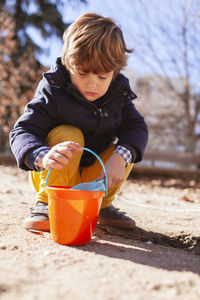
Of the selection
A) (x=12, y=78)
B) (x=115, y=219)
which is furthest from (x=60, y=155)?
(x=12, y=78)

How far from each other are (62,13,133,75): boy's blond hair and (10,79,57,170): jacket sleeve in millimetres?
225

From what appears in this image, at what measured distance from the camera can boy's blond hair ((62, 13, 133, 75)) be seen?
5.29ft

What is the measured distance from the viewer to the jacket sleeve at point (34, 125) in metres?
1.54

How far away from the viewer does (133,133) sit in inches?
74.4

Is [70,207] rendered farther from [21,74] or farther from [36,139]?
[21,74]

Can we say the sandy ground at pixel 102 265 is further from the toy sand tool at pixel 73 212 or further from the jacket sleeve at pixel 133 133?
the jacket sleeve at pixel 133 133

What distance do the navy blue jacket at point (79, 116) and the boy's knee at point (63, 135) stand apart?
0.16 feet

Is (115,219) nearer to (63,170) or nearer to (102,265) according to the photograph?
(63,170)

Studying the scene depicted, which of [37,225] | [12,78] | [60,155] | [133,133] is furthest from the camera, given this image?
[12,78]

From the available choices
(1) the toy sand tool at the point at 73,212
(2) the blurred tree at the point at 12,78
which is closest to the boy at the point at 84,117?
(1) the toy sand tool at the point at 73,212

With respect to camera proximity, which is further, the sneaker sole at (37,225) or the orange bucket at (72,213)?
the sneaker sole at (37,225)

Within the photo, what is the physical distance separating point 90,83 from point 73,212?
2.31ft

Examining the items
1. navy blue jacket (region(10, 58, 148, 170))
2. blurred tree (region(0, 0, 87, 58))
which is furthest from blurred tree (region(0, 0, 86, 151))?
navy blue jacket (region(10, 58, 148, 170))

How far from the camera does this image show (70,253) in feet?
4.16
